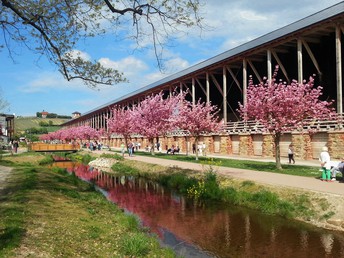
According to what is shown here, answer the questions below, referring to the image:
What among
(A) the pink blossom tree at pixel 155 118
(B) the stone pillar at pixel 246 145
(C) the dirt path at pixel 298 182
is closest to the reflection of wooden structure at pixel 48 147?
(A) the pink blossom tree at pixel 155 118

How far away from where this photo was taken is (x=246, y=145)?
3362 cm

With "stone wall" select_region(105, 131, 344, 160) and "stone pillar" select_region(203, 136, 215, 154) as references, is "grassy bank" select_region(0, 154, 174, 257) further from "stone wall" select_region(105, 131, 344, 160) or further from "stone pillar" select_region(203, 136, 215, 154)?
"stone pillar" select_region(203, 136, 215, 154)

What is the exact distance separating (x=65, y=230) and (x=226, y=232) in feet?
16.4

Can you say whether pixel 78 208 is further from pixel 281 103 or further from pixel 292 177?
pixel 281 103

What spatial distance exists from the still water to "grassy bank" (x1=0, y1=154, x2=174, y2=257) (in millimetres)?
1365

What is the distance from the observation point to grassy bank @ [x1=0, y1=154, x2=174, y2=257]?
718 cm

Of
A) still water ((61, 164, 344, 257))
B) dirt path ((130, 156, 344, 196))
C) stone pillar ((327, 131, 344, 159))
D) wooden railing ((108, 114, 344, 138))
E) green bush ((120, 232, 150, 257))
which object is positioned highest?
wooden railing ((108, 114, 344, 138))

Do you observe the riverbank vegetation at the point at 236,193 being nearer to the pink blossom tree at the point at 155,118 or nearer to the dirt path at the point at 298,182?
the dirt path at the point at 298,182

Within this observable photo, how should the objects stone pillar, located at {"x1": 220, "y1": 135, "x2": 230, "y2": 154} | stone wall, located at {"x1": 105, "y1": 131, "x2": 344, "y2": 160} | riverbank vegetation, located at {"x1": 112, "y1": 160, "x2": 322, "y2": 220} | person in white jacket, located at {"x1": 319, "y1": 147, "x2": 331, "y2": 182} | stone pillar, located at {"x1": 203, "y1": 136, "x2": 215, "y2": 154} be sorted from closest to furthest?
riverbank vegetation, located at {"x1": 112, "y1": 160, "x2": 322, "y2": 220} → person in white jacket, located at {"x1": 319, "y1": 147, "x2": 331, "y2": 182} → stone wall, located at {"x1": 105, "y1": 131, "x2": 344, "y2": 160} → stone pillar, located at {"x1": 220, "y1": 135, "x2": 230, "y2": 154} → stone pillar, located at {"x1": 203, "y1": 136, "x2": 215, "y2": 154}

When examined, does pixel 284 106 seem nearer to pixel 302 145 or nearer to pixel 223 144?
pixel 302 145

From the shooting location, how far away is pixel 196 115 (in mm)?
29906

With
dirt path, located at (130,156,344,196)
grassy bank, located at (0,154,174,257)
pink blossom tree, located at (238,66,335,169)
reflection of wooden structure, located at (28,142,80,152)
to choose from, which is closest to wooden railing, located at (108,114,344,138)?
pink blossom tree, located at (238,66,335,169)

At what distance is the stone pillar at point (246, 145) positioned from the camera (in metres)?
33.1

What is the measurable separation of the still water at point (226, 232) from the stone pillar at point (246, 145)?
17.5 m
